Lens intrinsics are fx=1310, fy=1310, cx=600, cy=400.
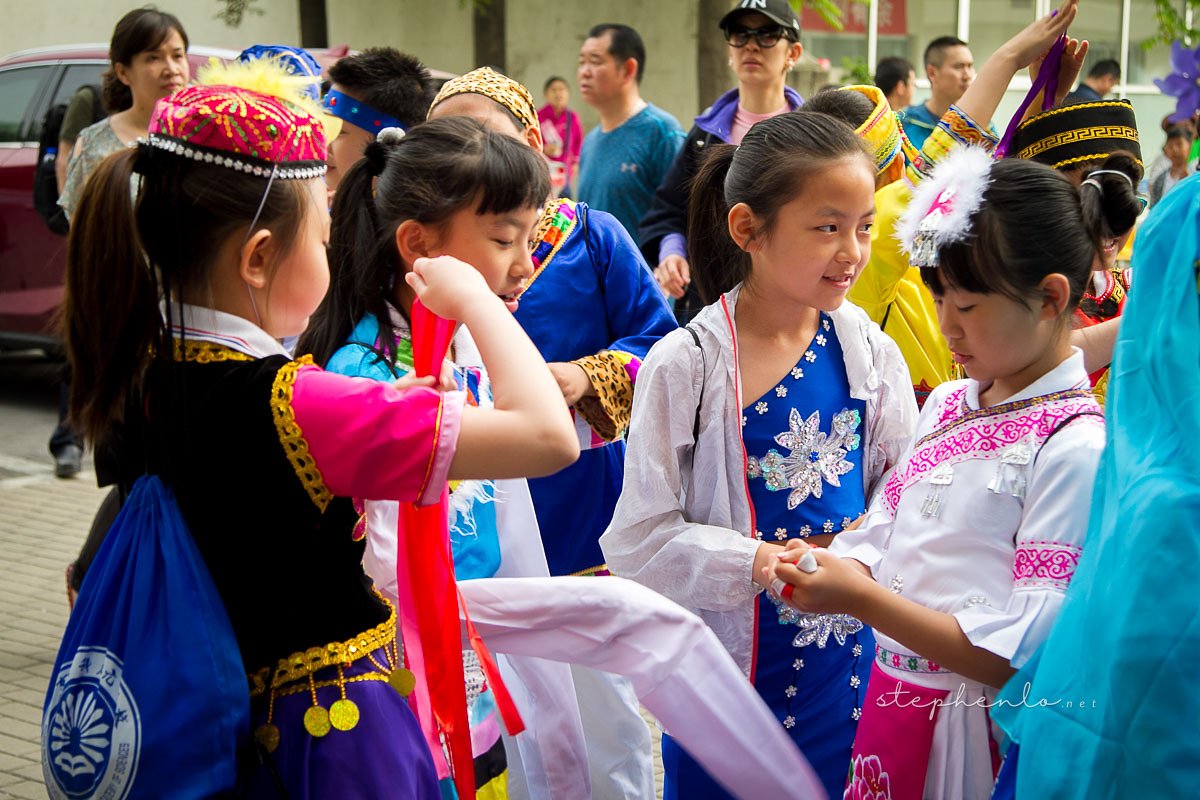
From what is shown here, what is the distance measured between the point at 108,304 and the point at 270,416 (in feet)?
1.00

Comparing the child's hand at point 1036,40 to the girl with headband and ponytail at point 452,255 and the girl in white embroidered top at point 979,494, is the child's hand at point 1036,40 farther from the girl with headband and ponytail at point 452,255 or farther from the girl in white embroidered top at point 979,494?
the girl with headband and ponytail at point 452,255

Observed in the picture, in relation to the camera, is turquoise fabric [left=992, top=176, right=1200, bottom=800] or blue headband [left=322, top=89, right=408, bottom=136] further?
blue headband [left=322, top=89, right=408, bottom=136]

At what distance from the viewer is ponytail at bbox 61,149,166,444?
188 centimetres

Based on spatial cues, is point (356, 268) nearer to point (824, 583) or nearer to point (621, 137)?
point (824, 583)

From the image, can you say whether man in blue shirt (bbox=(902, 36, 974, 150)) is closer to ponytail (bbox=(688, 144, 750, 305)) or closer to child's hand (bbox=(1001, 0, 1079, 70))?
child's hand (bbox=(1001, 0, 1079, 70))

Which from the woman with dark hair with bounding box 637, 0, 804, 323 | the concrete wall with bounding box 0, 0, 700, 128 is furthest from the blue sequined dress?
the concrete wall with bounding box 0, 0, 700, 128

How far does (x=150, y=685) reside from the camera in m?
1.73

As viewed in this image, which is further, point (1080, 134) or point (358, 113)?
point (358, 113)

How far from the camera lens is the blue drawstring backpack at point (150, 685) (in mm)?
1729

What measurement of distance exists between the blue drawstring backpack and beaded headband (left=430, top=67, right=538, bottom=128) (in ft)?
5.42

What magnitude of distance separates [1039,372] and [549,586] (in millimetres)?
837

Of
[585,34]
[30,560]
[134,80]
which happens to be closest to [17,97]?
[134,80]

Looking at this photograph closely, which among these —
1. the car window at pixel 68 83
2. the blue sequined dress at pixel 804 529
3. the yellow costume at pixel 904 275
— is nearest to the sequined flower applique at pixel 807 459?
the blue sequined dress at pixel 804 529

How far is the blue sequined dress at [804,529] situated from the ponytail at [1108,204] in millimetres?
667
